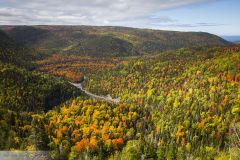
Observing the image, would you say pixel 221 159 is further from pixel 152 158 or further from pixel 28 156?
pixel 28 156

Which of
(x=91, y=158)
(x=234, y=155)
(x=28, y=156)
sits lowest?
(x=91, y=158)

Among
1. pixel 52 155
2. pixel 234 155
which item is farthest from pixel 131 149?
pixel 234 155

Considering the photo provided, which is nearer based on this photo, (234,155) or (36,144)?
(234,155)

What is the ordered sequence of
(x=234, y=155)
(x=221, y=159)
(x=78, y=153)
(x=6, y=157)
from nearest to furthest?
(x=234, y=155) → (x=6, y=157) → (x=221, y=159) → (x=78, y=153)

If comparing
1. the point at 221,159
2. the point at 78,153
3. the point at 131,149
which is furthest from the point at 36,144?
the point at 221,159

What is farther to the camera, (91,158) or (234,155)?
(91,158)

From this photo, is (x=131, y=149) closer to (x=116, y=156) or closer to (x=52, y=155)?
(x=116, y=156)

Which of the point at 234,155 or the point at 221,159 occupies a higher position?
the point at 234,155

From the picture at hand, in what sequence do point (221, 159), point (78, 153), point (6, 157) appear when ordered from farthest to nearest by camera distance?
point (78, 153) → point (221, 159) → point (6, 157)

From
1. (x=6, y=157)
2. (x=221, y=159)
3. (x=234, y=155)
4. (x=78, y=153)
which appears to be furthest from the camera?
(x=78, y=153)
